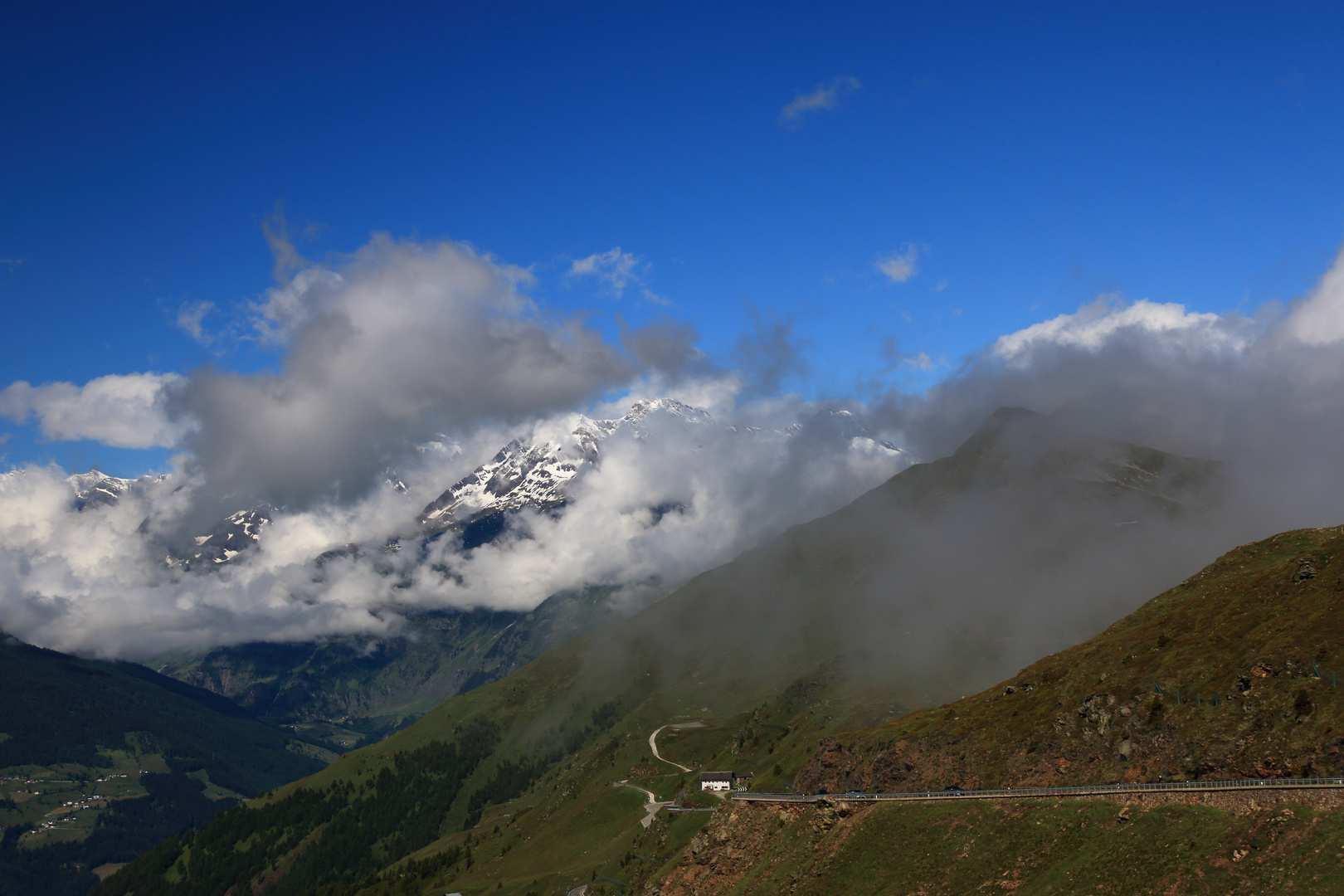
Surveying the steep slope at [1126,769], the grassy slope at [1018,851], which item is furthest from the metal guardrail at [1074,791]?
the grassy slope at [1018,851]

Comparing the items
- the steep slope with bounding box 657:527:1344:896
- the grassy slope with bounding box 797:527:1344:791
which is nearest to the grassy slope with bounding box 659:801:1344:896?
the steep slope with bounding box 657:527:1344:896

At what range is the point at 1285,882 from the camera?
66.0 metres

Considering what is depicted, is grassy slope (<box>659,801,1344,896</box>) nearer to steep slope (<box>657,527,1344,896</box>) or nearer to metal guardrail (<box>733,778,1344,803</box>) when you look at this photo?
steep slope (<box>657,527,1344,896</box>)

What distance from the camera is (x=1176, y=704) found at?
10025 cm

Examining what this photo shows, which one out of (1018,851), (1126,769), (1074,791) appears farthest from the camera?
(1126,769)

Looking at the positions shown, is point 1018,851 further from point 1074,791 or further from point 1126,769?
point 1126,769

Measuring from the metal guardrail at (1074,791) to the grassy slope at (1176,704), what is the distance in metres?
3.57

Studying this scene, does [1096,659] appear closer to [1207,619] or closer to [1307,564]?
[1207,619]

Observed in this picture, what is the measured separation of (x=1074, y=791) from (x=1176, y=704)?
17.5m

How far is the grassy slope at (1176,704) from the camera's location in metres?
86.4

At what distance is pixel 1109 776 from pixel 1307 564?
45204 mm

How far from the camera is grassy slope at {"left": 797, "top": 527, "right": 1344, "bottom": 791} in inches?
3403

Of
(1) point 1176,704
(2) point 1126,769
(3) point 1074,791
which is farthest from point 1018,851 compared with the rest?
(1) point 1176,704

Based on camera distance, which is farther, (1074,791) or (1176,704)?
(1176,704)
